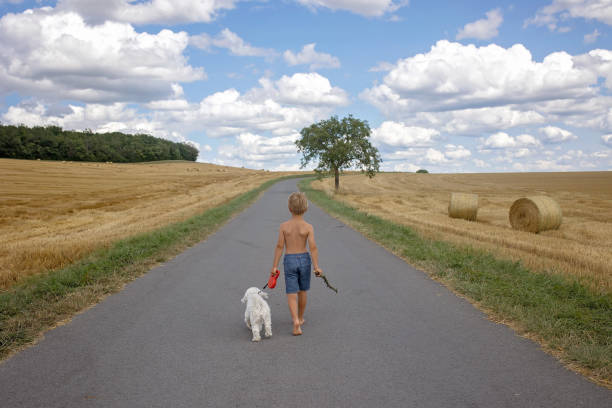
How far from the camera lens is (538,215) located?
627 inches

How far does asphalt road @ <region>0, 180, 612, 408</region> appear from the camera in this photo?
377 centimetres

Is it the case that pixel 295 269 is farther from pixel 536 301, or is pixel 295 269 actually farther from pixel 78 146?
pixel 78 146

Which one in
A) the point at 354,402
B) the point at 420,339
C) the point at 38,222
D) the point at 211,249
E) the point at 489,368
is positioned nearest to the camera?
the point at 354,402

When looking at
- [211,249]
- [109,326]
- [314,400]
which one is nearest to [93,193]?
[211,249]

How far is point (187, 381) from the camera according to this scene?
407cm

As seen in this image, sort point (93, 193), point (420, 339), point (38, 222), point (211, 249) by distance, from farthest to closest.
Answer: point (93, 193)
point (38, 222)
point (211, 249)
point (420, 339)

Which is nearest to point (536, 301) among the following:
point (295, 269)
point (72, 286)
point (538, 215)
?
point (295, 269)

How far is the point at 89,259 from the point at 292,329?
5811 mm

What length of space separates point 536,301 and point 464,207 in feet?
47.4

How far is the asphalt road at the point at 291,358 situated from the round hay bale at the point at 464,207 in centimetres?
1382

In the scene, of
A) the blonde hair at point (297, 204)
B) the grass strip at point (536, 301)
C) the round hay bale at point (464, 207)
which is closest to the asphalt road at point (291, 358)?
the grass strip at point (536, 301)

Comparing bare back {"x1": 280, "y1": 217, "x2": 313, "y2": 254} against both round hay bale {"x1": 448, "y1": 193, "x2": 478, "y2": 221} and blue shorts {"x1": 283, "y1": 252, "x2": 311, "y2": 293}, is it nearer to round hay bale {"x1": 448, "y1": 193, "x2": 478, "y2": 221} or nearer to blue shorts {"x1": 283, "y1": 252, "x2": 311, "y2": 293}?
blue shorts {"x1": 283, "y1": 252, "x2": 311, "y2": 293}

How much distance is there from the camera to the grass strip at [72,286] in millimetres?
5598

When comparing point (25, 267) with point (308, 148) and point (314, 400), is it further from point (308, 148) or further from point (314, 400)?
point (308, 148)
